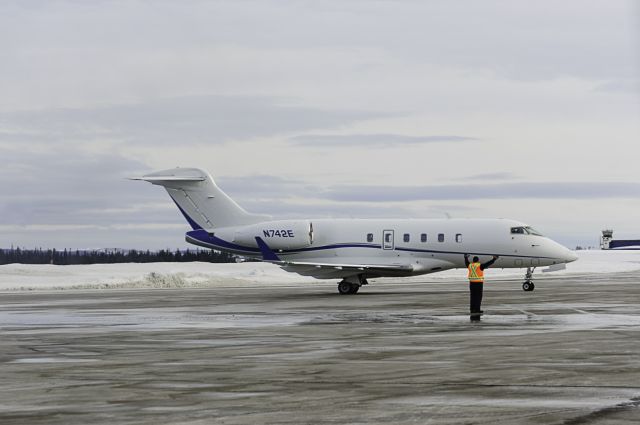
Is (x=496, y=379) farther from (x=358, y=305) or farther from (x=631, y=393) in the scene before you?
(x=358, y=305)

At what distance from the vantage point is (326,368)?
14.7m

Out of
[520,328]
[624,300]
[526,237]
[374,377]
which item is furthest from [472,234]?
[374,377]

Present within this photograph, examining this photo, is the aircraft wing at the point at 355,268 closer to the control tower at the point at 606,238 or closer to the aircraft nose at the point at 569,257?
the aircraft nose at the point at 569,257

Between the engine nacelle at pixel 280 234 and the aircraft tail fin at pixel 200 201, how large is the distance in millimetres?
1239

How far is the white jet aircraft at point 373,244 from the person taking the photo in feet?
146

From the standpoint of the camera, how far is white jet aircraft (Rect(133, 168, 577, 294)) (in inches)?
1747

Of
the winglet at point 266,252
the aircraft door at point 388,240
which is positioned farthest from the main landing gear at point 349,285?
the winglet at point 266,252

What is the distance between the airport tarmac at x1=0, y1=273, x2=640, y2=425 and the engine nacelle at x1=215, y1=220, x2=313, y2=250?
1741 centimetres

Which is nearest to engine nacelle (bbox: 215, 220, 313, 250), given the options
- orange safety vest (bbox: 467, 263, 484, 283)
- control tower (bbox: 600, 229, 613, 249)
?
orange safety vest (bbox: 467, 263, 484, 283)

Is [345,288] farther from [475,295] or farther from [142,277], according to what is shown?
[142,277]

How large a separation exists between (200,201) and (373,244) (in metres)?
8.80

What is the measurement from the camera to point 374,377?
44.5ft

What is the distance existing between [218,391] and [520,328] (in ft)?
37.0

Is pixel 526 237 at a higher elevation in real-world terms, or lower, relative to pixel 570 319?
higher
